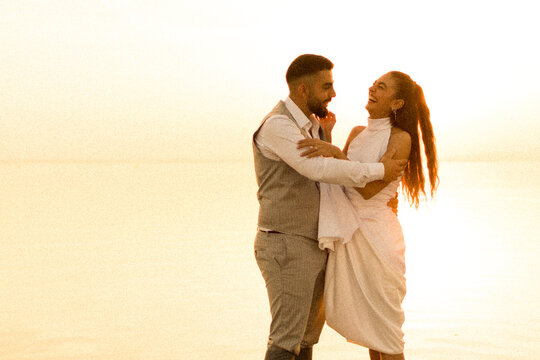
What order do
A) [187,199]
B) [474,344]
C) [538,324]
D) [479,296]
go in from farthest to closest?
[187,199], [479,296], [538,324], [474,344]

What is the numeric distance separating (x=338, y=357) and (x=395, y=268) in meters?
1.69

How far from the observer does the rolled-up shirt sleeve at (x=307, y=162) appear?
2914 mm

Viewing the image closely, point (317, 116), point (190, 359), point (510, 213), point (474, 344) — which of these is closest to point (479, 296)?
point (474, 344)

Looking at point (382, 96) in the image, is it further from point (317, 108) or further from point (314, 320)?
point (314, 320)

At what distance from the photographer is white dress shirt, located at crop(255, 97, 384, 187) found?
2914 mm

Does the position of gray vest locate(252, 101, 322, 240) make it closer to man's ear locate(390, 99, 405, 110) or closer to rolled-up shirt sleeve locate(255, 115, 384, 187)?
rolled-up shirt sleeve locate(255, 115, 384, 187)

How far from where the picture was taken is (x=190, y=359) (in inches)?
Answer: 184

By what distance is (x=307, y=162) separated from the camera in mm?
2916

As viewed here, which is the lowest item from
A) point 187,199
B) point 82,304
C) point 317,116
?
point 187,199

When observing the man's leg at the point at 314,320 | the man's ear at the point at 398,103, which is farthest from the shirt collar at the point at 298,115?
the man's leg at the point at 314,320

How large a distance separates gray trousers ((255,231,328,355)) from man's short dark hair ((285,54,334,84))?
0.69 meters

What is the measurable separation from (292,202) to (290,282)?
34 centimetres

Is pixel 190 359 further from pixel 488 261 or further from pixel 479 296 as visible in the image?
pixel 488 261

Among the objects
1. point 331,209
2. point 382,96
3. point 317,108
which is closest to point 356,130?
point 382,96
